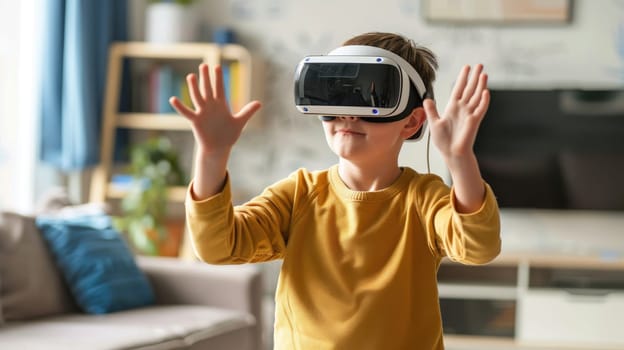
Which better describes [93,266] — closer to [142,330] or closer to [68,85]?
[142,330]

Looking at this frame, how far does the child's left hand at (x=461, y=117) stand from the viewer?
4.18ft

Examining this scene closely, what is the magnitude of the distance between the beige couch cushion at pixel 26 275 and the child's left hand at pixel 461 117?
1922mm

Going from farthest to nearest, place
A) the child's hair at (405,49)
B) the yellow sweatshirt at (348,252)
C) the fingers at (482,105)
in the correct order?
the child's hair at (405,49) → the yellow sweatshirt at (348,252) → the fingers at (482,105)

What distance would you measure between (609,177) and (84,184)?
245cm

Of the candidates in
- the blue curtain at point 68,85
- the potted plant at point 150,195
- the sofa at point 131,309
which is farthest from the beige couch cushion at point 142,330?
the blue curtain at point 68,85

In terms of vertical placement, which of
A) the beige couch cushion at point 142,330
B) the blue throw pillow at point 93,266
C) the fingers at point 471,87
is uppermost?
the fingers at point 471,87

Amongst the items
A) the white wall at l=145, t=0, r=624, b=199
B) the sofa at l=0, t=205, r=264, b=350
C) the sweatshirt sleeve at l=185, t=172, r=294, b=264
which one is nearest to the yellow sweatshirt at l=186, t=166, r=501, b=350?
the sweatshirt sleeve at l=185, t=172, r=294, b=264

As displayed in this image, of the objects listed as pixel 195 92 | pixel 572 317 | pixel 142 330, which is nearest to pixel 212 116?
pixel 195 92

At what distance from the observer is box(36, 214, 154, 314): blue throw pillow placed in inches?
119

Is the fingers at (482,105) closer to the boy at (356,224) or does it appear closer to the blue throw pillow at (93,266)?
the boy at (356,224)

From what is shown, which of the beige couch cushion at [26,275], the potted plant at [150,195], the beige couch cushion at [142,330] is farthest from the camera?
the potted plant at [150,195]

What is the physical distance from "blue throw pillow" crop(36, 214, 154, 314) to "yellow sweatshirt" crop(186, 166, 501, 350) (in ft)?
5.39

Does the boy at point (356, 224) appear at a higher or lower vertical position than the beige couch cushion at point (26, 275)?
higher

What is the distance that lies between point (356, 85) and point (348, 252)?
0.80ft
